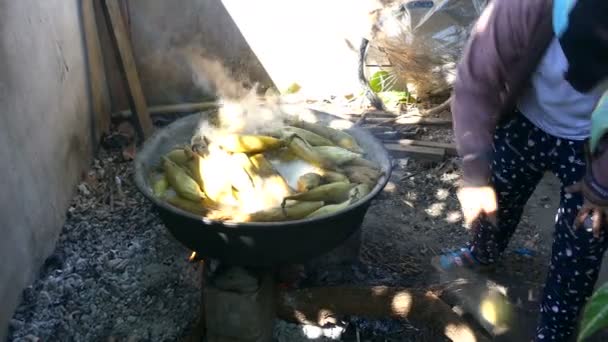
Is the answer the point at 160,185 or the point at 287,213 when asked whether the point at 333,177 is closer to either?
the point at 287,213

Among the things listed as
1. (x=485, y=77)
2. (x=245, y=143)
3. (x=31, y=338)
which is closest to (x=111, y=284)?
(x=31, y=338)

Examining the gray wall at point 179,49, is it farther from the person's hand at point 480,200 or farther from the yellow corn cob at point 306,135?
the person's hand at point 480,200

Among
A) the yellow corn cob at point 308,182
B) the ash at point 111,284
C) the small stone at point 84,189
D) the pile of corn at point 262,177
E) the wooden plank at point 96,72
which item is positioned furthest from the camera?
the wooden plank at point 96,72

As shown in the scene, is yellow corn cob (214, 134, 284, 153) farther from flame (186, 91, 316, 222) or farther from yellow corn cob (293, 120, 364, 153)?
yellow corn cob (293, 120, 364, 153)

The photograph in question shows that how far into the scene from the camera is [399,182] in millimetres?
4312

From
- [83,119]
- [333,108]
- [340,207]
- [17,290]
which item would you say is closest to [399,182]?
[333,108]

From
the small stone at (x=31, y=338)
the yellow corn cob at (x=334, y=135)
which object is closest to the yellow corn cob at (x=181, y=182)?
the yellow corn cob at (x=334, y=135)

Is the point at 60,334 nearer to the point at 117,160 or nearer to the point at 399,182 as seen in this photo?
the point at 117,160

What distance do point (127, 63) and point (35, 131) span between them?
1437mm

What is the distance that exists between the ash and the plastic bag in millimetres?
2605

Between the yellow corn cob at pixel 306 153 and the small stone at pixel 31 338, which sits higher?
the yellow corn cob at pixel 306 153

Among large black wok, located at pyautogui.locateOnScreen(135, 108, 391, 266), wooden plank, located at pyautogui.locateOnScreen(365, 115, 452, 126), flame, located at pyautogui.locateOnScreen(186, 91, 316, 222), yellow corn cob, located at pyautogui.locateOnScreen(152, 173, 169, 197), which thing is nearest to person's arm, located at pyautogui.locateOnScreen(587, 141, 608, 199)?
large black wok, located at pyautogui.locateOnScreen(135, 108, 391, 266)

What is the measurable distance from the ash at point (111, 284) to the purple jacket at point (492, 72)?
1712 millimetres

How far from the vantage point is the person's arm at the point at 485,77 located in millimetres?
1865
